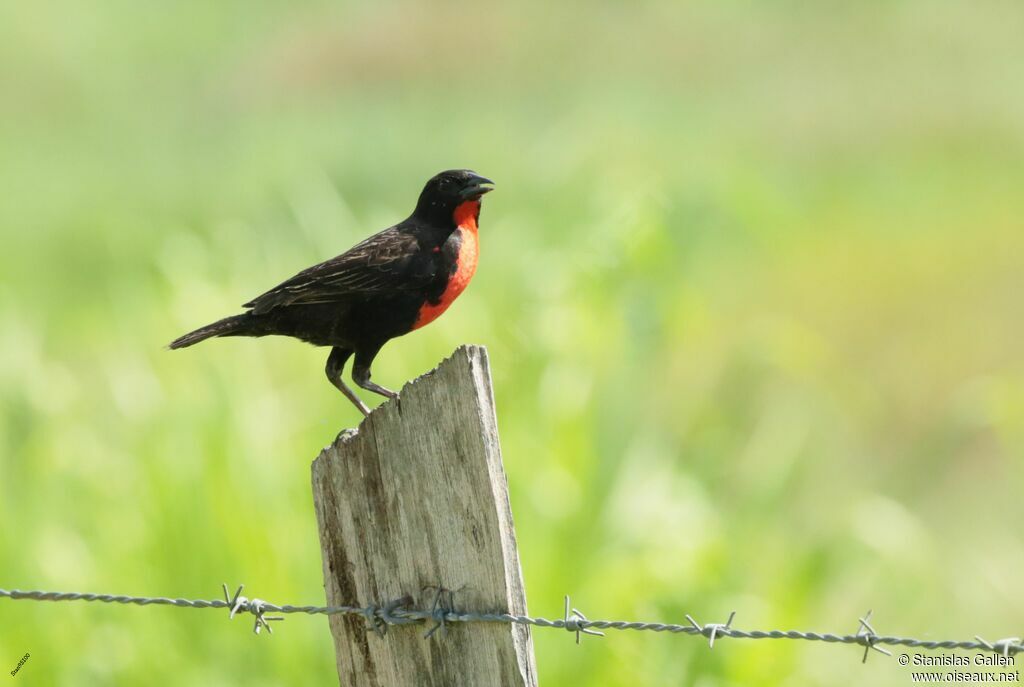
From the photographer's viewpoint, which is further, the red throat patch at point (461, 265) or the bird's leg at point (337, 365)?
the bird's leg at point (337, 365)

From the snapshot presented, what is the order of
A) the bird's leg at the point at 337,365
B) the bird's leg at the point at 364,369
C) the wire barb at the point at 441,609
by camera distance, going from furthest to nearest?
1. the bird's leg at the point at 337,365
2. the bird's leg at the point at 364,369
3. the wire barb at the point at 441,609

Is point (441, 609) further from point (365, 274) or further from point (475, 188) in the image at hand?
point (475, 188)

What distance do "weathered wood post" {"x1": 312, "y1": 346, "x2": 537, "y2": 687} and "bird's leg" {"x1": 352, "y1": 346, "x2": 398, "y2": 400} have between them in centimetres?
84

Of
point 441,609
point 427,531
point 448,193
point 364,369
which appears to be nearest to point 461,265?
point 448,193

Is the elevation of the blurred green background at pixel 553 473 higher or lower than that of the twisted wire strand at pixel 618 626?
higher

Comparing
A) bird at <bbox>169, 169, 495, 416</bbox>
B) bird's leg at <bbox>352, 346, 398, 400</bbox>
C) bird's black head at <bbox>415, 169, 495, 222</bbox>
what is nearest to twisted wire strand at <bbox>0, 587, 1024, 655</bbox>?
bird at <bbox>169, 169, 495, 416</bbox>

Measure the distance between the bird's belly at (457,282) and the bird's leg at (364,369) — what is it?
18cm

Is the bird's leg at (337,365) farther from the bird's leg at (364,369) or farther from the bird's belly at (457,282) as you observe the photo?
the bird's belly at (457,282)

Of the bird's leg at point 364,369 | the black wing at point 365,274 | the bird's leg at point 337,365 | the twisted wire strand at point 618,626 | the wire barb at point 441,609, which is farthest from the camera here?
the bird's leg at point 337,365

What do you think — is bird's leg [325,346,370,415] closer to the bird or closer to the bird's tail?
the bird

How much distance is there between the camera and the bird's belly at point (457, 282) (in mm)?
3957

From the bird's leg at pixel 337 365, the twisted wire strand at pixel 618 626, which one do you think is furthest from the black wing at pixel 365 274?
the twisted wire strand at pixel 618 626

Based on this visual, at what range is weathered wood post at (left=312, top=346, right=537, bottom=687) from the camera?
9.80 ft

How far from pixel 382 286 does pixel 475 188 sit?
473 millimetres
